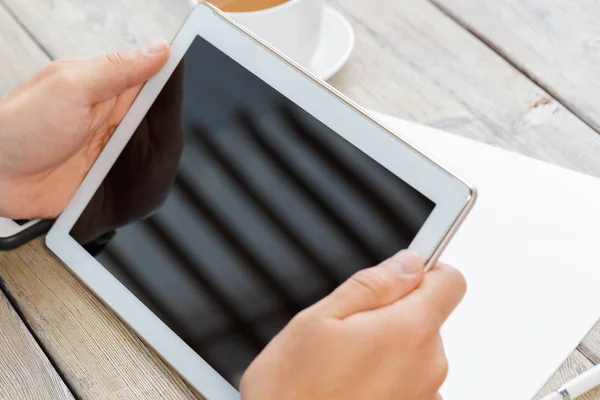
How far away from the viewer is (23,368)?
1.83 feet

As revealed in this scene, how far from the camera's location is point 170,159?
1.86 feet

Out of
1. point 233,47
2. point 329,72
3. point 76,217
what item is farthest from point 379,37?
point 76,217

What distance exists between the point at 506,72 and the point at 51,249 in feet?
1.59

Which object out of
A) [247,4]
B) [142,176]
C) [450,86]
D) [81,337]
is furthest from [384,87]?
[81,337]

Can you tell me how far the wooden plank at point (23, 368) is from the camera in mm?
545

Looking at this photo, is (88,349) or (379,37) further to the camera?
(379,37)

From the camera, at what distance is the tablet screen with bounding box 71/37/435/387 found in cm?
49

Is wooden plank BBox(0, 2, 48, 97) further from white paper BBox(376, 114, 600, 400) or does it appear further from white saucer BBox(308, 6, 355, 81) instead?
white paper BBox(376, 114, 600, 400)

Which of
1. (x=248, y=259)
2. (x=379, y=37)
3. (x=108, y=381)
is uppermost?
(x=379, y=37)

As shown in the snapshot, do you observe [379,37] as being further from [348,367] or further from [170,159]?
[348,367]

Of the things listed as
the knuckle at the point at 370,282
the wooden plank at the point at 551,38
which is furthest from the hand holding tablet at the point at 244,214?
the wooden plank at the point at 551,38

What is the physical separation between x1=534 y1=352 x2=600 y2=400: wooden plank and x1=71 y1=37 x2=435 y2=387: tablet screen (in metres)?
0.17

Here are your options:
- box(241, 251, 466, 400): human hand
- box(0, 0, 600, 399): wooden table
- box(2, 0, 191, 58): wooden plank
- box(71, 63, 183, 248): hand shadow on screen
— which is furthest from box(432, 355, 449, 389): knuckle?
box(2, 0, 191, 58): wooden plank

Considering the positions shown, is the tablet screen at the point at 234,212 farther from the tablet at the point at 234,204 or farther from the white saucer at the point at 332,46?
the white saucer at the point at 332,46
